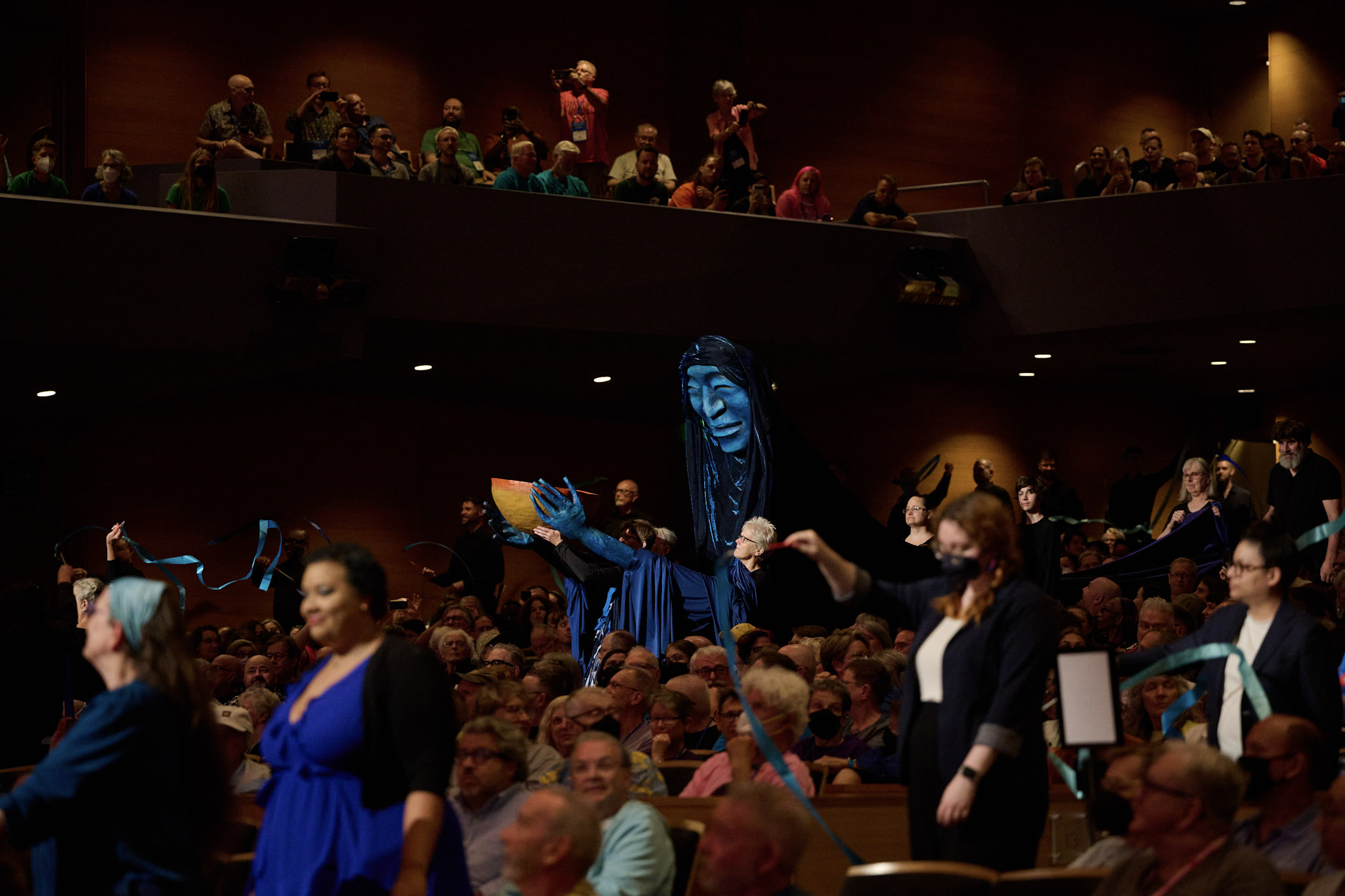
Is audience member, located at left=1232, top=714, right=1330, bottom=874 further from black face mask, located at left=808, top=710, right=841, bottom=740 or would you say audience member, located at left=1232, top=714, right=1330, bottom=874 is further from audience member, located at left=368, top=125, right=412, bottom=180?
audience member, located at left=368, top=125, right=412, bottom=180

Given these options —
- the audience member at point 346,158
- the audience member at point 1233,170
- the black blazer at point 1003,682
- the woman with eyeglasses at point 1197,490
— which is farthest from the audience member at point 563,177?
the black blazer at point 1003,682

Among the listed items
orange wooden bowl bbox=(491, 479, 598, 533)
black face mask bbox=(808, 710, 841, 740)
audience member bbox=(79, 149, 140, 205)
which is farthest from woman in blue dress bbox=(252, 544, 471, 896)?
audience member bbox=(79, 149, 140, 205)

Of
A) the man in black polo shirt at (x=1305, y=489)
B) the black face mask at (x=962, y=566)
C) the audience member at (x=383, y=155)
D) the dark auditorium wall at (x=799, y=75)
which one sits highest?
the dark auditorium wall at (x=799, y=75)

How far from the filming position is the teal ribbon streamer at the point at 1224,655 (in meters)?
4.67

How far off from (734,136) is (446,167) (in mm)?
2865

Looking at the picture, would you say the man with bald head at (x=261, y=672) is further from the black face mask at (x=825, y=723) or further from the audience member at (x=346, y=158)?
the audience member at (x=346, y=158)

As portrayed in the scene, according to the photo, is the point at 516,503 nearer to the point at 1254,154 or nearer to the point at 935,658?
the point at 935,658

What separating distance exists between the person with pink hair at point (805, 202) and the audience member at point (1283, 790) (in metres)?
10.1

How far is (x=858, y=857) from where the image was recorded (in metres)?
4.14

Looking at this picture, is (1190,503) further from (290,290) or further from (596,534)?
(290,290)

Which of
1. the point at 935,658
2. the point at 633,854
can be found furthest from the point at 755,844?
the point at 935,658

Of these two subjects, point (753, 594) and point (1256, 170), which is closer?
point (753, 594)

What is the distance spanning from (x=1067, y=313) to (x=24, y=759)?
32.1ft

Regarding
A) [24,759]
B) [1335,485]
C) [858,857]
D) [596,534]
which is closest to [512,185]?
[596,534]
